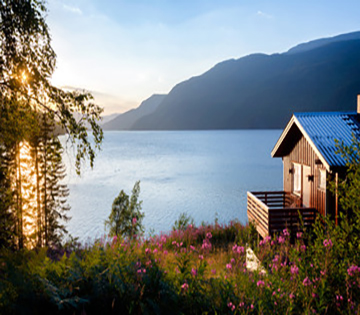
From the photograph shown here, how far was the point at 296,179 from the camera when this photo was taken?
59.8 ft

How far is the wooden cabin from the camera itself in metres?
14.0

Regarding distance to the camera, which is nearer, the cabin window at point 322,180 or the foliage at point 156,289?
A: the foliage at point 156,289

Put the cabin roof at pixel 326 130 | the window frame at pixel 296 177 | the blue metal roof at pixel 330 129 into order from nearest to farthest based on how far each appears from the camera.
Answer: the cabin roof at pixel 326 130
the blue metal roof at pixel 330 129
the window frame at pixel 296 177

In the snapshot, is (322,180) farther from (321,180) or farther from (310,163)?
(310,163)

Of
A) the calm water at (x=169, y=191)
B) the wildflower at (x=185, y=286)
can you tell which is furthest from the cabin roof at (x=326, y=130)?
the calm water at (x=169, y=191)

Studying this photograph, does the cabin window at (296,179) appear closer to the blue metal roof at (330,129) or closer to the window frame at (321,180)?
the window frame at (321,180)

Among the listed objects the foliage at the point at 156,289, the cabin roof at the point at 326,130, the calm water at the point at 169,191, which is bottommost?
the calm water at the point at 169,191

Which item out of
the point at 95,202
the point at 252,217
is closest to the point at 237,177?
the point at 95,202

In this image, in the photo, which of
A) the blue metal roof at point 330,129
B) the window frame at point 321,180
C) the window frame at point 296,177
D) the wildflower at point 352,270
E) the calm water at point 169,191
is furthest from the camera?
the calm water at point 169,191

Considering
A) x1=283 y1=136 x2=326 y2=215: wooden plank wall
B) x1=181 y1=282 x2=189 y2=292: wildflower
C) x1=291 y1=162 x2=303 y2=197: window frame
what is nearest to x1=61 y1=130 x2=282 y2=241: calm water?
x1=291 y1=162 x2=303 y2=197: window frame

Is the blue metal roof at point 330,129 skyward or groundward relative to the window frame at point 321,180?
skyward

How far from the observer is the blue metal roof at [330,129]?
44.6 feet

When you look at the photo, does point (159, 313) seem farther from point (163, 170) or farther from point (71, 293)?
point (163, 170)

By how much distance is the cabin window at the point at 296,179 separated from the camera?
58.0ft
